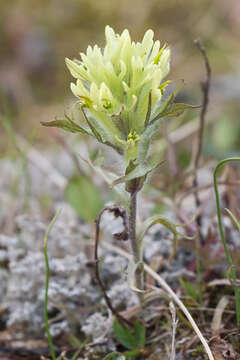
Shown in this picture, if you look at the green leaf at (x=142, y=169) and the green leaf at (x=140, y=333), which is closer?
the green leaf at (x=142, y=169)

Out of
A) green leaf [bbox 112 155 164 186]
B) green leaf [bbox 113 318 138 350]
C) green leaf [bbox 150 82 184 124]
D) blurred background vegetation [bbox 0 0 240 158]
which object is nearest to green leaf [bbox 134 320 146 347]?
green leaf [bbox 113 318 138 350]

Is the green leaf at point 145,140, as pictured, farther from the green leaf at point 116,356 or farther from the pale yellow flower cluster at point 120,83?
the green leaf at point 116,356

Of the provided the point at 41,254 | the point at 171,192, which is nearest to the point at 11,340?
the point at 41,254

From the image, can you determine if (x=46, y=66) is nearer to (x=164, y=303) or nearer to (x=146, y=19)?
(x=146, y=19)

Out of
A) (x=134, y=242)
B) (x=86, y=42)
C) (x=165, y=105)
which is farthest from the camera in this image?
(x=86, y=42)

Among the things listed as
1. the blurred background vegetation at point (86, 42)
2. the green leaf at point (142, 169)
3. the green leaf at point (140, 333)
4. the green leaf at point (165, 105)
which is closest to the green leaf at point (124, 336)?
the green leaf at point (140, 333)

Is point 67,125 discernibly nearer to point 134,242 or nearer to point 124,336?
point 134,242

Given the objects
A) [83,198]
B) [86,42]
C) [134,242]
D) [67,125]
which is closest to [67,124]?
[67,125]
